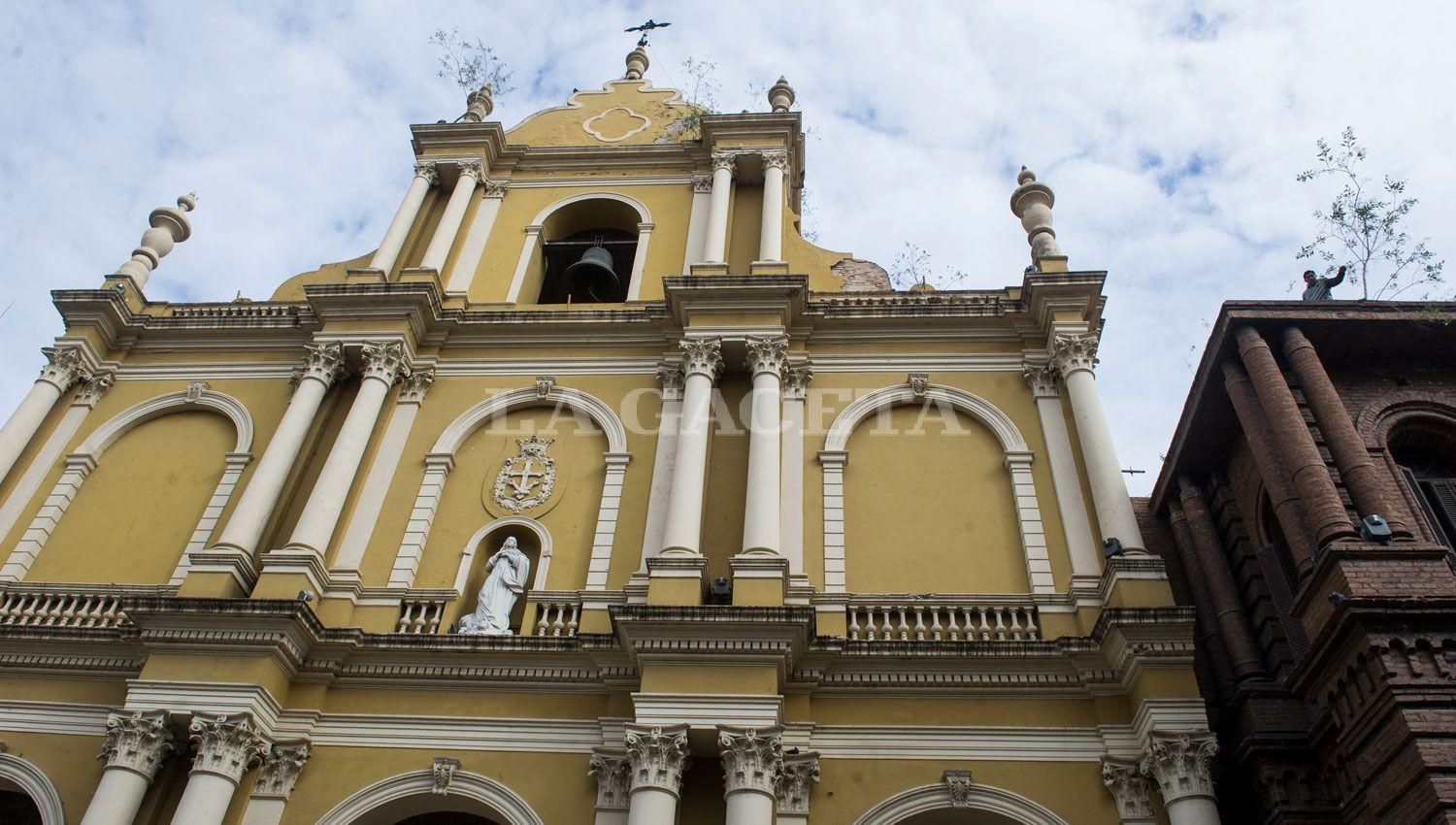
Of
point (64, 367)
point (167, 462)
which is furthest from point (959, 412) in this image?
point (64, 367)

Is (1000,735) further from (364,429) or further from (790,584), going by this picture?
(364,429)

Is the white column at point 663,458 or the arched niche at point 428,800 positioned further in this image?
the white column at point 663,458

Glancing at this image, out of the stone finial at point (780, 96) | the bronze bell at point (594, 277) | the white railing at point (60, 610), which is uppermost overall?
the stone finial at point (780, 96)

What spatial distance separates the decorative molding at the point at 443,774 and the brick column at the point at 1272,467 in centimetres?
985

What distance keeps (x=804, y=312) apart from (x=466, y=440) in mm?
5519

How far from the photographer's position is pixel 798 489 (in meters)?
15.2

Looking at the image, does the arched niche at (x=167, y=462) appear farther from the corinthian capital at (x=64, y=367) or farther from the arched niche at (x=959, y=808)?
the arched niche at (x=959, y=808)

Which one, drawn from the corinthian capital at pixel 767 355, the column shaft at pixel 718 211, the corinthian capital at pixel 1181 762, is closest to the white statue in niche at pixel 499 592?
the corinthian capital at pixel 767 355

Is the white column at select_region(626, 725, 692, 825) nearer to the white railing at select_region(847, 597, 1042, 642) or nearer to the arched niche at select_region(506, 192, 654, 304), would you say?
the white railing at select_region(847, 597, 1042, 642)

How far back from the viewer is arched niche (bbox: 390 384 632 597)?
14.6 metres

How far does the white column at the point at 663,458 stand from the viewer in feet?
48.0

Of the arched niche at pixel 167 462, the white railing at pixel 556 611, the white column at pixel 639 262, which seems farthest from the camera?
the white column at pixel 639 262

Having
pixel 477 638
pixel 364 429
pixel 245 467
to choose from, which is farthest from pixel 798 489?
pixel 245 467

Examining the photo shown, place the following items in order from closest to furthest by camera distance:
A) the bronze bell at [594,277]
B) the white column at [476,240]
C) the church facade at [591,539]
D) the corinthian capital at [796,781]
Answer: the corinthian capital at [796,781]
the church facade at [591,539]
the white column at [476,240]
the bronze bell at [594,277]
